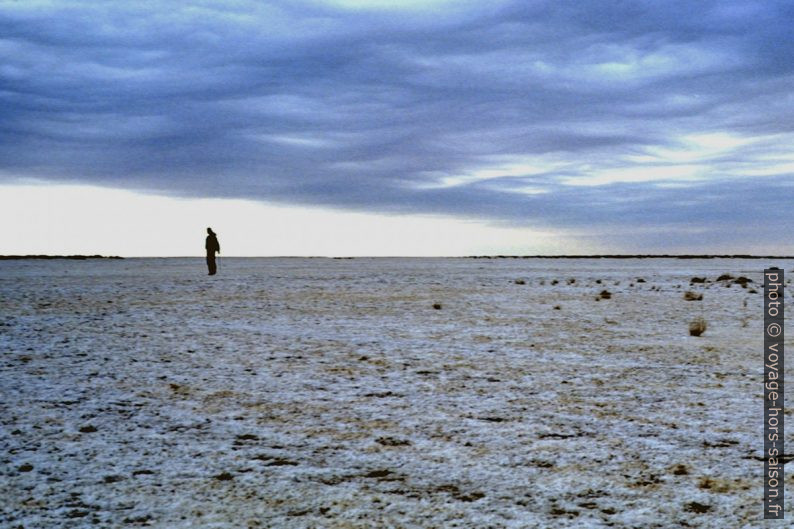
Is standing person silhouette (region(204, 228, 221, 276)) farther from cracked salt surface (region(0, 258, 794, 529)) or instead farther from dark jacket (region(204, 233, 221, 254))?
cracked salt surface (region(0, 258, 794, 529))

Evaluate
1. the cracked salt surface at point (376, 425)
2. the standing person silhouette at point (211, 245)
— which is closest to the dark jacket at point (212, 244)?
the standing person silhouette at point (211, 245)

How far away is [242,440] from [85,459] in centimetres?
100

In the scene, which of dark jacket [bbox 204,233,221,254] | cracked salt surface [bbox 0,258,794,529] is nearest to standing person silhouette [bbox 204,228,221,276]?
dark jacket [bbox 204,233,221,254]

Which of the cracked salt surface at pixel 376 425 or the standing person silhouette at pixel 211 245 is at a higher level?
the standing person silhouette at pixel 211 245

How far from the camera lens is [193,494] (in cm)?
379

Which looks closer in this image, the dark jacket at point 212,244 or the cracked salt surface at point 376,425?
the cracked salt surface at point 376,425

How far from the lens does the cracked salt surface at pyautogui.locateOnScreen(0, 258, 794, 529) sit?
364 centimetres

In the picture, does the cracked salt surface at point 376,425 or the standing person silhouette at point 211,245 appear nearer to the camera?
the cracked salt surface at point 376,425

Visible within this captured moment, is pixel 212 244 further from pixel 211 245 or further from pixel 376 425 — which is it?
pixel 376 425

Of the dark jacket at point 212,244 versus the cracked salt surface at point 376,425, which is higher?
the dark jacket at point 212,244

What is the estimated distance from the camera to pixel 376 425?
5.19 metres

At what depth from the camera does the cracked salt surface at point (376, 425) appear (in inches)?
143

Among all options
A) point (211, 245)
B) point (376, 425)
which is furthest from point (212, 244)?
point (376, 425)

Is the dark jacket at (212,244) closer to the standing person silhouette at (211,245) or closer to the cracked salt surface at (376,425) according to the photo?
the standing person silhouette at (211,245)
